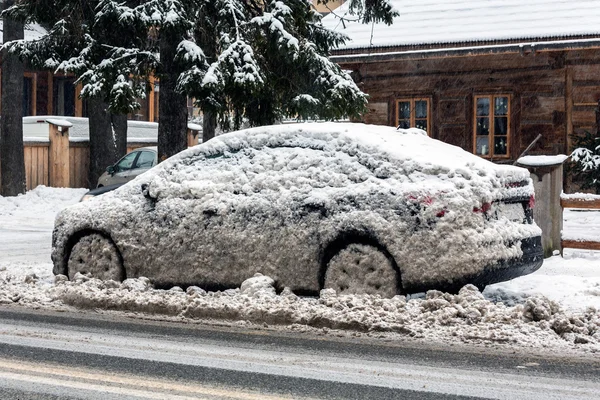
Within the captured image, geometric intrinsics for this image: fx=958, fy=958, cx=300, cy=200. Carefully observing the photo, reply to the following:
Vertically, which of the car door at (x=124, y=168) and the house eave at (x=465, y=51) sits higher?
the house eave at (x=465, y=51)

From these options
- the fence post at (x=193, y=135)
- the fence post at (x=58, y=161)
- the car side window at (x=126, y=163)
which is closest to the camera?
the car side window at (x=126, y=163)

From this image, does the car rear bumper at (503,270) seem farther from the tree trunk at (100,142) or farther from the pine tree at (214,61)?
the tree trunk at (100,142)

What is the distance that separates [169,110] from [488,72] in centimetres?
905

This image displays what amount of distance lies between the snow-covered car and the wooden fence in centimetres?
1617

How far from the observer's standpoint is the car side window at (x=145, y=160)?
73.0 ft

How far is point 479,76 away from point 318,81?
648 cm

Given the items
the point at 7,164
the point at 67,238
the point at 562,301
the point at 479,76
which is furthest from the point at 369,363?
the point at 7,164

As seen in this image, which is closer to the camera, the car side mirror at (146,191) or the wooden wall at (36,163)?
the car side mirror at (146,191)

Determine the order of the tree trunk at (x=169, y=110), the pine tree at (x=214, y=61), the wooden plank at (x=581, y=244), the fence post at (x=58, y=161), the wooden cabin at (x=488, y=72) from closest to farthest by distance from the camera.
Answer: the wooden plank at (x=581, y=244), the pine tree at (x=214, y=61), the tree trunk at (x=169, y=110), the wooden cabin at (x=488, y=72), the fence post at (x=58, y=161)

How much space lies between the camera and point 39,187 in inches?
968

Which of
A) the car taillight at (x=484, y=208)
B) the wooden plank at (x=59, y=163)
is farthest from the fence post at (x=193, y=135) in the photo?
the car taillight at (x=484, y=208)

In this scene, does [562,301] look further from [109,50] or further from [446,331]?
[109,50]

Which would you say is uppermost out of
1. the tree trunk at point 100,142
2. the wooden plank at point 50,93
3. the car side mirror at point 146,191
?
the wooden plank at point 50,93

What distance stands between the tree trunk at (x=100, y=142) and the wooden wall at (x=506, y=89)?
21.2ft
